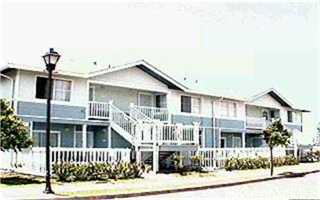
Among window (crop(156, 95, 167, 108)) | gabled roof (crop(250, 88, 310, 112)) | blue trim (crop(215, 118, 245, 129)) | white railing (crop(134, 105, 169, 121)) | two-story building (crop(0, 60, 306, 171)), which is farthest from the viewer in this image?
gabled roof (crop(250, 88, 310, 112))

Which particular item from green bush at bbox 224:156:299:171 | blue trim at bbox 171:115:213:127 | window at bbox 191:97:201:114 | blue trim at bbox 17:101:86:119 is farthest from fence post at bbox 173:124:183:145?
window at bbox 191:97:201:114

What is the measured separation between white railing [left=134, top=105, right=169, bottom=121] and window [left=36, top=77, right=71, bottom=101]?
4.90 m

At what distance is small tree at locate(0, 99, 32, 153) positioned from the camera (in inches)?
648

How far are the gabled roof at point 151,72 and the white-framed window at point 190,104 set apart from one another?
1.52 metres

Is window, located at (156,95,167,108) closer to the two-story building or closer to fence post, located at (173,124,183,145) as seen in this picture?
the two-story building

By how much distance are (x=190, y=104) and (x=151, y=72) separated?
4678 millimetres

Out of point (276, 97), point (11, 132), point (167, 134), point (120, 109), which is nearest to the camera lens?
point (11, 132)

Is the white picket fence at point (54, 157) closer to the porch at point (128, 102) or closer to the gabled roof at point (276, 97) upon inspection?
the porch at point (128, 102)

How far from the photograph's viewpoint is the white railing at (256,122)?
120 ft

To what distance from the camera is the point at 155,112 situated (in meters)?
28.2

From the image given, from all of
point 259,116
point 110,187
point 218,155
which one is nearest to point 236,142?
point 259,116

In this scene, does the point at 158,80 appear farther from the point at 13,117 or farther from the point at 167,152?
the point at 13,117

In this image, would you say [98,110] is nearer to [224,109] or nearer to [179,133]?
[179,133]

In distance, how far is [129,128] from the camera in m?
23.9
